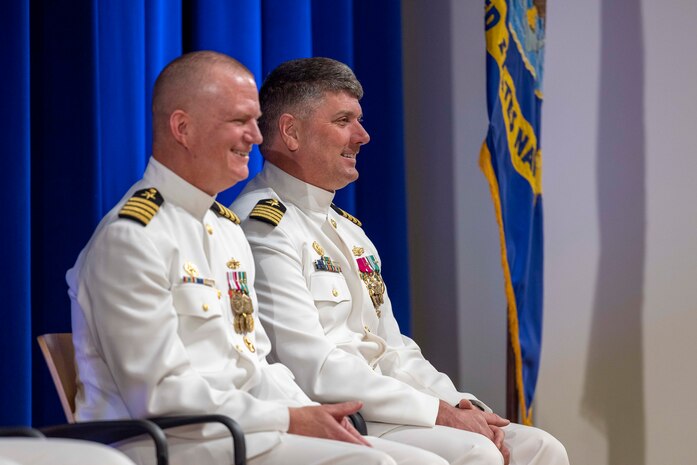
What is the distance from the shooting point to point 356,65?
13.3 ft

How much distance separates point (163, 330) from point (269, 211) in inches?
27.5

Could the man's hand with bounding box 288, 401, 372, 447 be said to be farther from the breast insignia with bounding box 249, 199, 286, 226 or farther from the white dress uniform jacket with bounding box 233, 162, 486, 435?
the breast insignia with bounding box 249, 199, 286, 226

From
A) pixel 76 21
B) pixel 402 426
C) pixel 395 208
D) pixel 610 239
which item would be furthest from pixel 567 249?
pixel 76 21

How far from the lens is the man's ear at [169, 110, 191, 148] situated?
2223mm

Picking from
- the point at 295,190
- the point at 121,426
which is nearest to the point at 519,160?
the point at 295,190

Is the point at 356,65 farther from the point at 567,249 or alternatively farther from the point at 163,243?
the point at 163,243

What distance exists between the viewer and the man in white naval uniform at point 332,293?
243cm

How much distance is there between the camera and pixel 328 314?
2600 millimetres

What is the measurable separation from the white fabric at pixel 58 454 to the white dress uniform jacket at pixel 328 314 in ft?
3.19

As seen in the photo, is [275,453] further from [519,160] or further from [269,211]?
[519,160]

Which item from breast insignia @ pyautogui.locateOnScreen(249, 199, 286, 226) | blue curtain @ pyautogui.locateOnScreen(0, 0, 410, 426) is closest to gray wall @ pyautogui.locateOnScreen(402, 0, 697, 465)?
blue curtain @ pyautogui.locateOnScreen(0, 0, 410, 426)

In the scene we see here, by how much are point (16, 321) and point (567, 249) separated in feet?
8.54

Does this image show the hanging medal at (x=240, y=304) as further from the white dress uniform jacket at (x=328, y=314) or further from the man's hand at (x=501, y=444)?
the man's hand at (x=501, y=444)

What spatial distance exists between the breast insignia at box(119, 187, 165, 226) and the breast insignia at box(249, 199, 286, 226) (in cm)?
44
